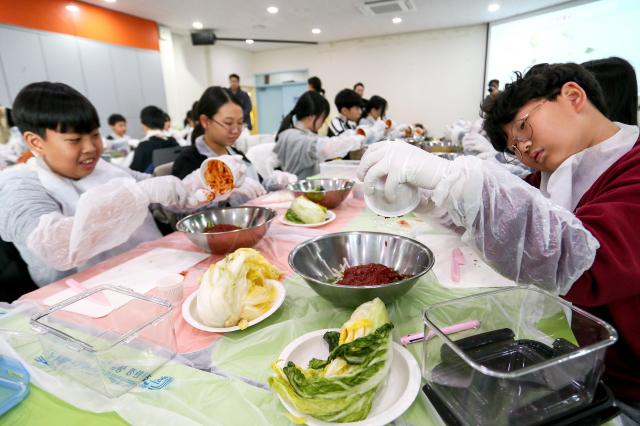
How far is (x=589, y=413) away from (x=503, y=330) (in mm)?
232

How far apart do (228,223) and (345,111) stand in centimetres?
477

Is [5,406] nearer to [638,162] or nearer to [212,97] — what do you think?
[638,162]

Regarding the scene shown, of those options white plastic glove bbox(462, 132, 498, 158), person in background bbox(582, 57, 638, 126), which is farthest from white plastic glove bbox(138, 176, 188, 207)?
white plastic glove bbox(462, 132, 498, 158)

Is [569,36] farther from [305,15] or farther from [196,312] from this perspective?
[196,312]

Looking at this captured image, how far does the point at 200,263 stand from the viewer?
4.74 feet

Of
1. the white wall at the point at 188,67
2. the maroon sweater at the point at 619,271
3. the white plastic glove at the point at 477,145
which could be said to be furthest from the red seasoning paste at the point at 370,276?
the white wall at the point at 188,67

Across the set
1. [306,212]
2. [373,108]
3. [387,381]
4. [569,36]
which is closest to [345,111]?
[373,108]

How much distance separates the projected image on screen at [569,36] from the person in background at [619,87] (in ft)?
13.5

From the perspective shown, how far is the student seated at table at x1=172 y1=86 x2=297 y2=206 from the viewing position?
99.3 inches

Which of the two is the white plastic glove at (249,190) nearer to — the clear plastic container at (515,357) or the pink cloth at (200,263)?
the pink cloth at (200,263)

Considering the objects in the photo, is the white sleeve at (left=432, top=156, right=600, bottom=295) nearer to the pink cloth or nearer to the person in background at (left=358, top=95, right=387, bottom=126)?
the pink cloth

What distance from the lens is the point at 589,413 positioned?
623mm

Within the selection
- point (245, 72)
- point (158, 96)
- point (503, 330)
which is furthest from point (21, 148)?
point (245, 72)

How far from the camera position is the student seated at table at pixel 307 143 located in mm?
3771
